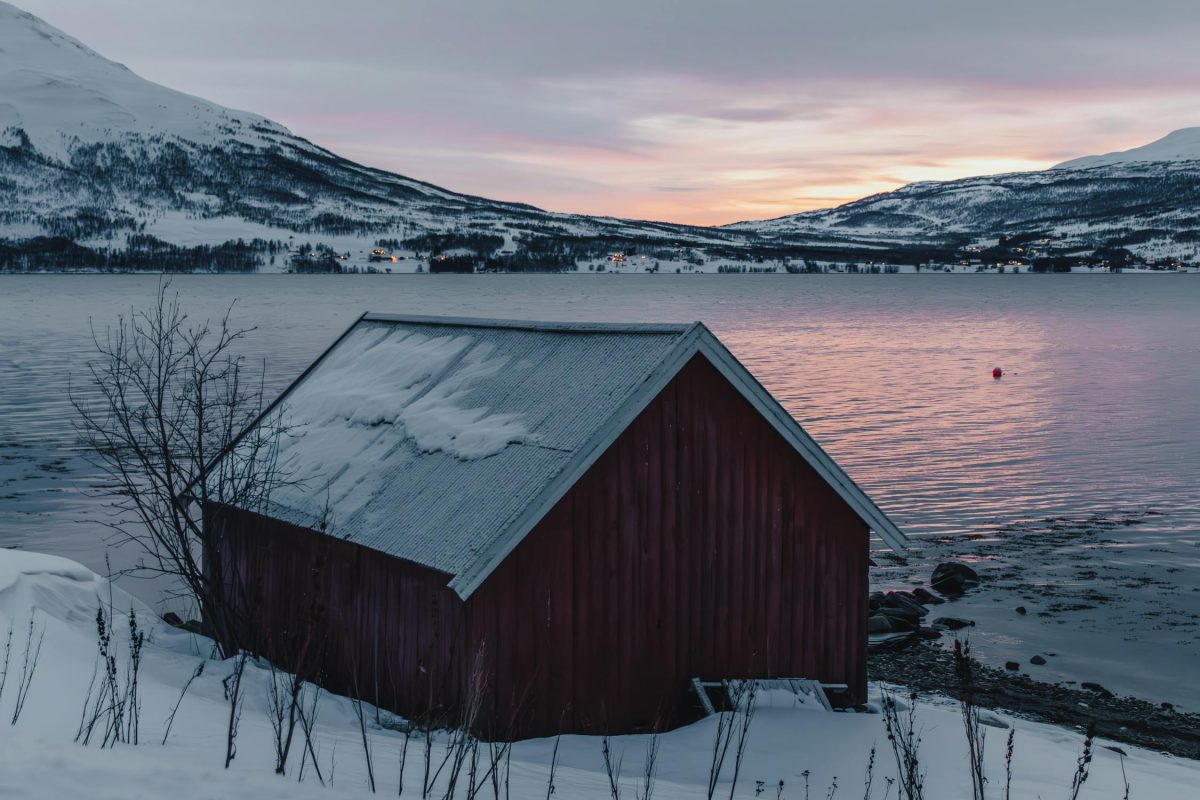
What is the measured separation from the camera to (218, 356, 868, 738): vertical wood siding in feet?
42.9

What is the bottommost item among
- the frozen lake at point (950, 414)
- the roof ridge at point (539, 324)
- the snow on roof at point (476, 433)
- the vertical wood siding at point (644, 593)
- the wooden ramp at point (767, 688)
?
the frozen lake at point (950, 414)

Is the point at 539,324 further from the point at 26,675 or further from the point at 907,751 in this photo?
the point at 907,751

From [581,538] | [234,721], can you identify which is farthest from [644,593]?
[234,721]

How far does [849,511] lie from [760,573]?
1.61m

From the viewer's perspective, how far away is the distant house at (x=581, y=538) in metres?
13.0

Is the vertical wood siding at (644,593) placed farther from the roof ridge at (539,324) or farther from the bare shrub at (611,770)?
the bare shrub at (611,770)

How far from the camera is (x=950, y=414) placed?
57.4m

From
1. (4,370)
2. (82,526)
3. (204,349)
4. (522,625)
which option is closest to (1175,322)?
(204,349)

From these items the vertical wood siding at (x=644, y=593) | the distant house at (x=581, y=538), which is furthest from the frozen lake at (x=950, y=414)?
the distant house at (x=581, y=538)

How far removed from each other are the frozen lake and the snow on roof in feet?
48.8

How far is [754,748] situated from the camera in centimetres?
1316

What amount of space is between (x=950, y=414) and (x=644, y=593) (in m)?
46.7

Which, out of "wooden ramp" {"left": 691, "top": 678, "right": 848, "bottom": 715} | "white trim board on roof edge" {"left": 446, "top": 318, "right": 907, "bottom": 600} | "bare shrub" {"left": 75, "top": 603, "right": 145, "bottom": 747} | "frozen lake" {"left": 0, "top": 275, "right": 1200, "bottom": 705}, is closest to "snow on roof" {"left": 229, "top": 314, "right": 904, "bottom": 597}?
"white trim board on roof edge" {"left": 446, "top": 318, "right": 907, "bottom": 600}

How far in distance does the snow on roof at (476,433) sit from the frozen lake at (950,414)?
48.8 ft
